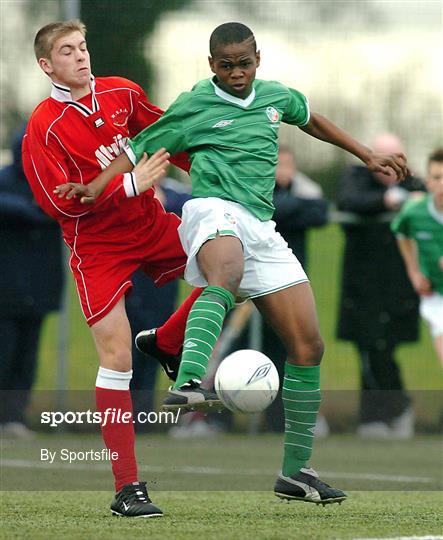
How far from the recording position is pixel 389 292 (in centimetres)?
1293

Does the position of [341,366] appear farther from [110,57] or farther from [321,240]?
[110,57]

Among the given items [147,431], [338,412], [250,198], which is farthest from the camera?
[338,412]

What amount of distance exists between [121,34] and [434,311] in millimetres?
3600

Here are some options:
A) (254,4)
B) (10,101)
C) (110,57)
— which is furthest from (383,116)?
(10,101)

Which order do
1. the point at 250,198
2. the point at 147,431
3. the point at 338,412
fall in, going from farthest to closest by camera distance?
the point at 338,412, the point at 147,431, the point at 250,198

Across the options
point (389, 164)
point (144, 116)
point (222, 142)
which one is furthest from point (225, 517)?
point (144, 116)

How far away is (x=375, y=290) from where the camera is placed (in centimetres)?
1290

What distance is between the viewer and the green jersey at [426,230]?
11625mm

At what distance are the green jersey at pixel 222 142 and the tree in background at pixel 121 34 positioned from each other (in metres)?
5.41

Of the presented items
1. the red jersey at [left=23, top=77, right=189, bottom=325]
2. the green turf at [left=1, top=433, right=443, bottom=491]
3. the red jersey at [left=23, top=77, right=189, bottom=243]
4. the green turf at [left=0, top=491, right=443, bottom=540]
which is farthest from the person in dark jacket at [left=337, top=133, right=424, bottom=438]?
the red jersey at [left=23, top=77, right=189, bottom=243]

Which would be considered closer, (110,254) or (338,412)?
(110,254)

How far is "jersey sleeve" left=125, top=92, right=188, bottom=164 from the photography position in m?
6.99

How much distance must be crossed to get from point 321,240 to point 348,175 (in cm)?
91

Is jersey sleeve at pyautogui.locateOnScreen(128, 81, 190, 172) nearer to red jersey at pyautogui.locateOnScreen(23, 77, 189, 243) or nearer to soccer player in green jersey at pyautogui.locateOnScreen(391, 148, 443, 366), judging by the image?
red jersey at pyautogui.locateOnScreen(23, 77, 189, 243)
